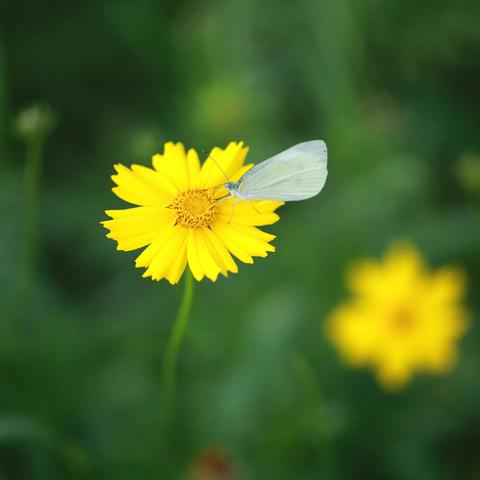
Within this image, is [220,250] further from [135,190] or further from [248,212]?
[135,190]

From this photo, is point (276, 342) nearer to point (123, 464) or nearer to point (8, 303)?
point (123, 464)

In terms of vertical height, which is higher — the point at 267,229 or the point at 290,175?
the point at 267,229

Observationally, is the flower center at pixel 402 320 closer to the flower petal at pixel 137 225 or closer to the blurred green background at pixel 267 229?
the blurred green background at pixel 267 229

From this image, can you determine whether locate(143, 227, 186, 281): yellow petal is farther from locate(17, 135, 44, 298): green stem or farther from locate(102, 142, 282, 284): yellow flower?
locate(17, 135, 44, 298): green stem

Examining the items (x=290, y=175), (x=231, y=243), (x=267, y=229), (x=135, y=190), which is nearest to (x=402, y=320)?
(x=267, y=229)

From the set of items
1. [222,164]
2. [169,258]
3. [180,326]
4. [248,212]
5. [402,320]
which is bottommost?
[180,326]

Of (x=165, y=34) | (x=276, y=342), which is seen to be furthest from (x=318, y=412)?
(x=165, y=34)

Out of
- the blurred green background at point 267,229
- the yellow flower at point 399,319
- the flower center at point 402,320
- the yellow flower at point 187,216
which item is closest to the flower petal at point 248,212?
the yellow flower at point 187,216
